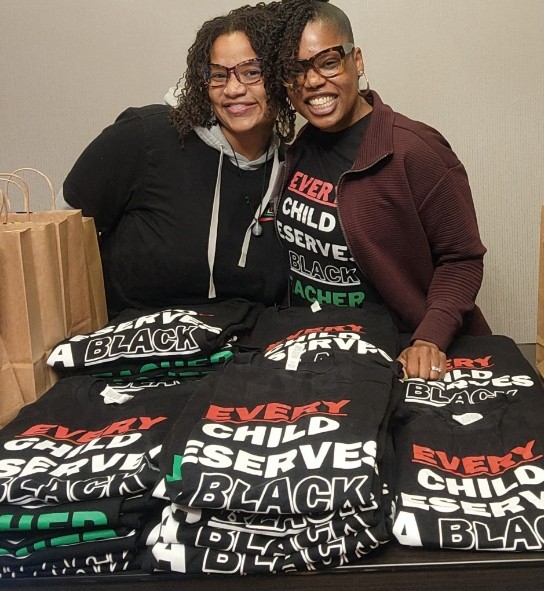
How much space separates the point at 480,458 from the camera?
0.88 meters

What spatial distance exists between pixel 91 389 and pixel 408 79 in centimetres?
119

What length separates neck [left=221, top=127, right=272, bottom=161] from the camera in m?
1.43

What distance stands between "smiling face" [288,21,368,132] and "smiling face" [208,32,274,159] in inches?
2.8

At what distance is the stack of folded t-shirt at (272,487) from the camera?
76 centimetres

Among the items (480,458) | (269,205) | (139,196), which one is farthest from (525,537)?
(139,196)

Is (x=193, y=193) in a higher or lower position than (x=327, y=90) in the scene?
lower

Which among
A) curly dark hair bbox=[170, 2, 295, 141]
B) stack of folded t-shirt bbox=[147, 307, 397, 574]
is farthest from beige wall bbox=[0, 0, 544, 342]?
stack of folded t-shirt bbox=[147, 307, 397, 574]

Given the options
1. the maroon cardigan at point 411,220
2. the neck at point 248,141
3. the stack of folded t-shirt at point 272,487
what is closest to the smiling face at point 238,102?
the neck at point 248,141

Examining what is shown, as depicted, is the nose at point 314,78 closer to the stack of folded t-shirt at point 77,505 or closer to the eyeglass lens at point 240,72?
the eyeglass lens at point 240,72

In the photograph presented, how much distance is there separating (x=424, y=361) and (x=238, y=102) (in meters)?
0.63

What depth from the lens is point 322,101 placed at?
1.30m

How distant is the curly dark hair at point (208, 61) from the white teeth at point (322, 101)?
0.27 ft

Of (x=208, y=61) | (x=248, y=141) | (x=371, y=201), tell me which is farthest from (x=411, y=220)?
(x=208, y=61)

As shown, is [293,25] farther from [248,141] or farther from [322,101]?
[248,141]
